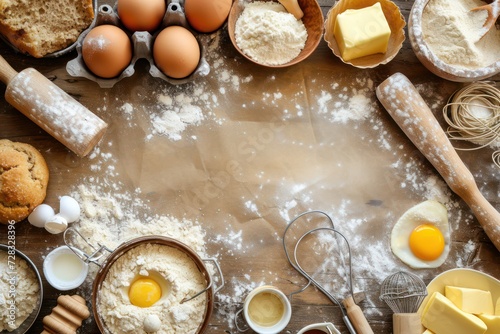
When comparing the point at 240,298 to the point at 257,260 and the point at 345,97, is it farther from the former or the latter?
the point at 345,97

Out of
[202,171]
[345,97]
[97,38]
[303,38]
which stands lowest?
[202,171]

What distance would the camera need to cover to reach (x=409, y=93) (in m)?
2.24

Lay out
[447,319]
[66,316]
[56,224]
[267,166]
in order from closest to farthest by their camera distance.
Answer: [66,316] → [56,224] → [447,319] → [267,166]

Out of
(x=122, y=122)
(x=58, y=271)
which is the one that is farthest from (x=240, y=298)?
(x=122, y=122)

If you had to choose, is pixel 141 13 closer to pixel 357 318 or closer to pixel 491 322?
pixel 357 318

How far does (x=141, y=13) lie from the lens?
2088mm

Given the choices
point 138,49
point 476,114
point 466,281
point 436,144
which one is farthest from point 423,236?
point 138,49

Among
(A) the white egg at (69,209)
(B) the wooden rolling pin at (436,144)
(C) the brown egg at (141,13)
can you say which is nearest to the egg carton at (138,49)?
(C) the brown egg at (141,13)

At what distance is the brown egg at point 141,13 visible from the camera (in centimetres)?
208

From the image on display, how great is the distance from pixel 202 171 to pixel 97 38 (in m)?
0.69

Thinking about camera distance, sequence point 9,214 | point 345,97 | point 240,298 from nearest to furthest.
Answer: point 9,214 < point 240,298 < point 345,97

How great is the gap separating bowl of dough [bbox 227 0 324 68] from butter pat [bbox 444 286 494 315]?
119cm

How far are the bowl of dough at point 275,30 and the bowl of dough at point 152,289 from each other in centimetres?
89

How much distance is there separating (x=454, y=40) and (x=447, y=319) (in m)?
1.19
